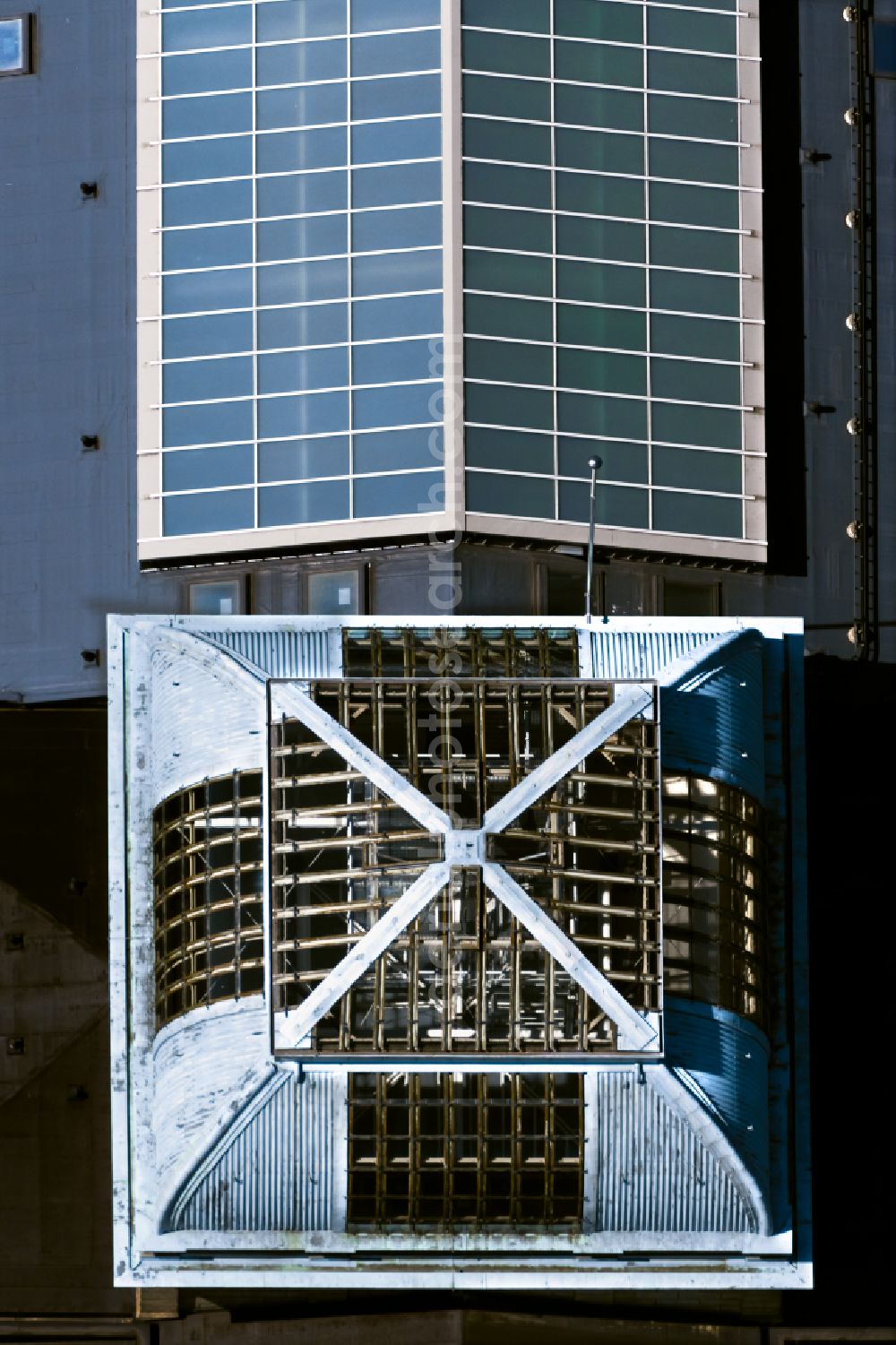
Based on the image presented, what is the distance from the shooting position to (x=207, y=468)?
76.4m

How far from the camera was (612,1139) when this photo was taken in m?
65.9

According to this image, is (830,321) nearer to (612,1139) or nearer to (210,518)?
(210,518)

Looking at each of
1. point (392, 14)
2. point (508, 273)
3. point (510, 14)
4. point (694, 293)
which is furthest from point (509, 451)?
point (392, 14)

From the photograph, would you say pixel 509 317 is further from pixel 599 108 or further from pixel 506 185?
pixel 599 108

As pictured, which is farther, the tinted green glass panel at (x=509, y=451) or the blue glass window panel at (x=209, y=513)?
the blue glass window panel at (x=209, y=513)

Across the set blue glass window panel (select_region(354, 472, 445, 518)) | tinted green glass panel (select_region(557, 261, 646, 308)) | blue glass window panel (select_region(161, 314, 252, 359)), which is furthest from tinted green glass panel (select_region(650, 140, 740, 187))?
blue glass window panel (select_region(161, 314, 252, 359))

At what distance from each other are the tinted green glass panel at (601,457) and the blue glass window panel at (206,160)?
44.0 feet

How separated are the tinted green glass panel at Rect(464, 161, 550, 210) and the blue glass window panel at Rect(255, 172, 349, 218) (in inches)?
156

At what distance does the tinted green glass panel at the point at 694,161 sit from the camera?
3027 inches

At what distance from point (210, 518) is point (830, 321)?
2118 cm

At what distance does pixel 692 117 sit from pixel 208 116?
50.4 ft

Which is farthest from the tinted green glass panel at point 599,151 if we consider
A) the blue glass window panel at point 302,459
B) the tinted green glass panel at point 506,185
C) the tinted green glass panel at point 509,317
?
the blue glass window panel at point 302,459

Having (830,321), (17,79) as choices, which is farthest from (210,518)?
(830,321)

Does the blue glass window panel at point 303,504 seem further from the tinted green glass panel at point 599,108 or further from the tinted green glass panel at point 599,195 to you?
the tinted green glass panel at point 599,108
